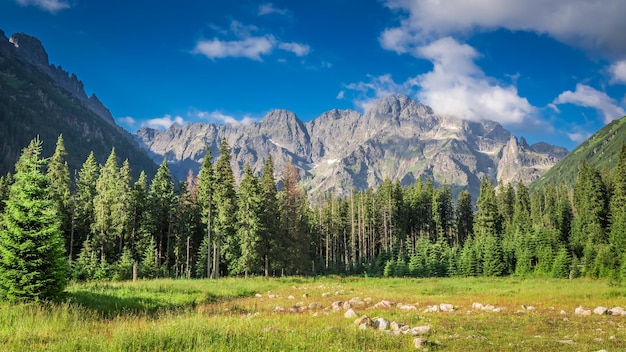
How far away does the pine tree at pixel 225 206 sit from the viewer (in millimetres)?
48094

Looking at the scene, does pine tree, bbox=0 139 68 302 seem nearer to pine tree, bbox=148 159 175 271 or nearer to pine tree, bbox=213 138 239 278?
pine tree, bbox=213 138 239 278

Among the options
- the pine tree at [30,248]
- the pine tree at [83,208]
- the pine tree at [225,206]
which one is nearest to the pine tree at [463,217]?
the pine tree at [225,206]

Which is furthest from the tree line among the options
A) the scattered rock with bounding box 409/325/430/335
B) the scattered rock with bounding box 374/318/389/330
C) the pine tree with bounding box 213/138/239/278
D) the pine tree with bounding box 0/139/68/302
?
the scattered rock with bounding box 409/325/430/335

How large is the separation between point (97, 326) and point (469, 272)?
196 feet

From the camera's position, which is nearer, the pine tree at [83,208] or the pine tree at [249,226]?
the pine tree at [249,226]

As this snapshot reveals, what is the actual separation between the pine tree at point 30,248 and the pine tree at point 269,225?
1376 inches

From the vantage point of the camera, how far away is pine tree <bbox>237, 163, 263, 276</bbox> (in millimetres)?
48500

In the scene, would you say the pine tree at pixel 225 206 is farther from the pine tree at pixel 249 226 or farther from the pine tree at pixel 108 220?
the pine tree at pixel 108 220

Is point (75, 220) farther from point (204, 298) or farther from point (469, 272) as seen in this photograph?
point (469, 272)

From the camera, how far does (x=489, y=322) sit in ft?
50.1

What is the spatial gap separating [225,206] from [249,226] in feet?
13.6

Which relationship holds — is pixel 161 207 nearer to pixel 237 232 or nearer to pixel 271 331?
pixel 237 232

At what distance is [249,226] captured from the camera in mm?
49625

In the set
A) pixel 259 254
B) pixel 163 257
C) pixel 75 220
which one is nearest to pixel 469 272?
pixel 259 254
